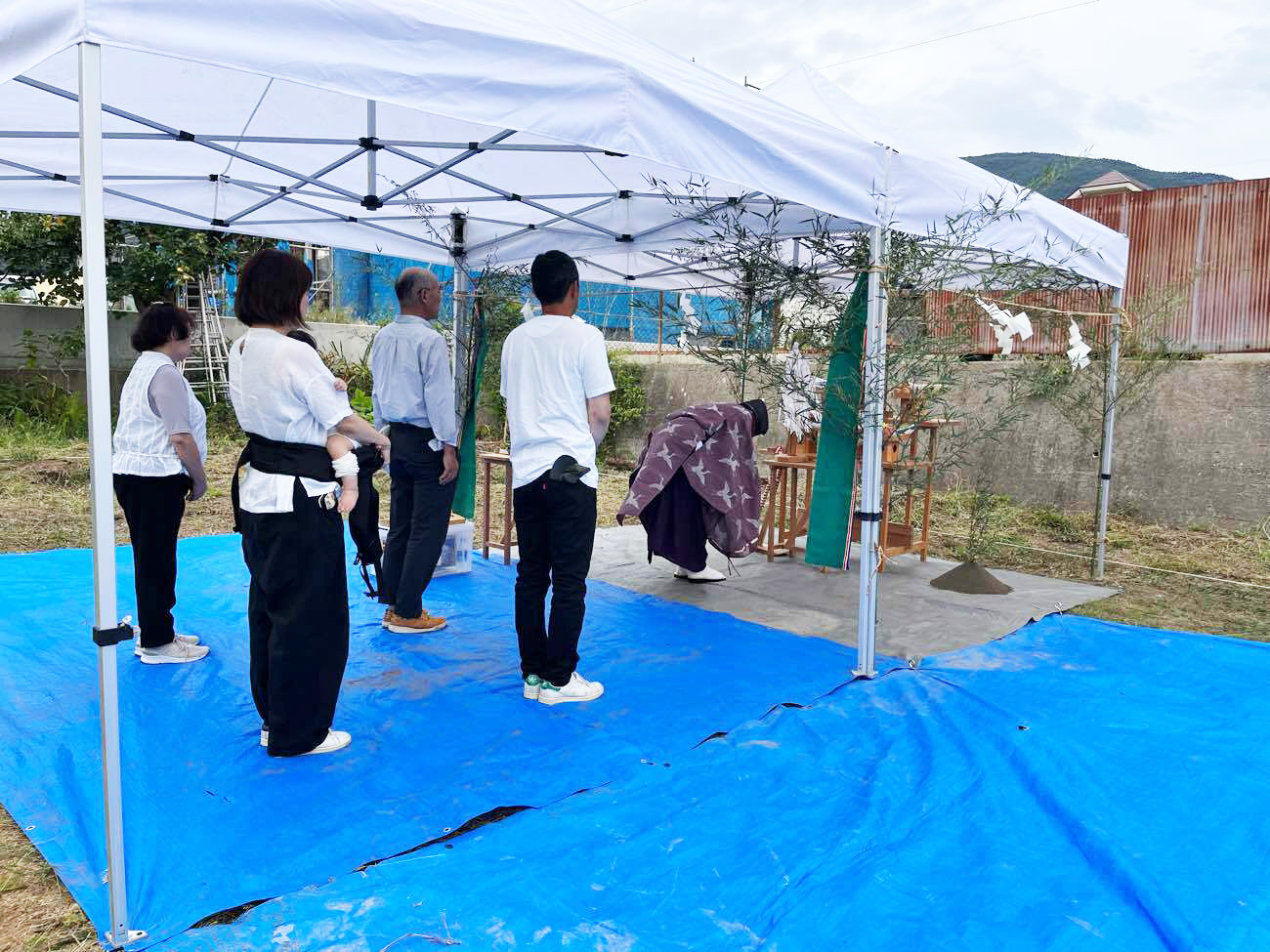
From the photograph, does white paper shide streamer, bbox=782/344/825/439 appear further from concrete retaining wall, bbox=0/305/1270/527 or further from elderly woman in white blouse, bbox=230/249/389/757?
elderly woman in white blouse, bbox=230/249/389/757

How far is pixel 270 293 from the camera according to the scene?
7.87 feet

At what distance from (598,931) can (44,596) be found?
11.2ft

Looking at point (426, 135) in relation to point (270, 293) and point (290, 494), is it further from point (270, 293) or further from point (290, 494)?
point (290, 494)

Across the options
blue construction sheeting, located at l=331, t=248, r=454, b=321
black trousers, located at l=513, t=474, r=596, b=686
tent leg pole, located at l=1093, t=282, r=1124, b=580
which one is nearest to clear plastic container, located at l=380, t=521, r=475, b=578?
black trousers, located at l=513, t=474, r=596, b=686

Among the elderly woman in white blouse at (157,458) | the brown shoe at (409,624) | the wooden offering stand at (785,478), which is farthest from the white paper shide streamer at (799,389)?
the elderly woman in white blouse at (157,458)

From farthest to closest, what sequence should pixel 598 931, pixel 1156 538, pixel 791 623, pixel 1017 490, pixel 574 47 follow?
1. pixel 1017 490
2. pixel 1156 538
3. pixel 791 623
4. pixel 574 47
5. pixel 598 931

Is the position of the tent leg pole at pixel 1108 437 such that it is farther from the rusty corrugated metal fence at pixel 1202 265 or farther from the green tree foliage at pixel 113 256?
the green tree foliage at pixel 113 256

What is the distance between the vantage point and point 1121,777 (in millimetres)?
2623

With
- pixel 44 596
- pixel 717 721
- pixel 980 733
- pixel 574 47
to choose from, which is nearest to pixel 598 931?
pixel 717 721

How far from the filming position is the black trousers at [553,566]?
9.62 feet

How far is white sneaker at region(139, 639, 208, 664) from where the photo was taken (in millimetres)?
3292

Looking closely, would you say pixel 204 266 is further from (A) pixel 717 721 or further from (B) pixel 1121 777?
(B) pixel 1121 777

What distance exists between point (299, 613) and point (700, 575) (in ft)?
8.83

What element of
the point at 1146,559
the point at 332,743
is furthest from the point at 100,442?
the point at 1146,559
